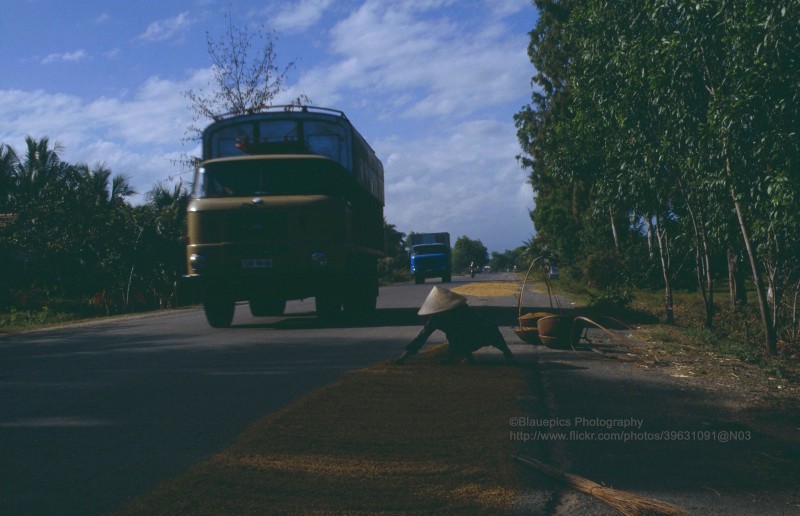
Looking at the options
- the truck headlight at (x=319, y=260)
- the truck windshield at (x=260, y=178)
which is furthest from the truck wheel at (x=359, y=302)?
the truck windshield at (x=260, y=178)

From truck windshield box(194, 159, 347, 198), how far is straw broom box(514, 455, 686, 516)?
355 inches

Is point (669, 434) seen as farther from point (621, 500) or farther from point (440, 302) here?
point (440, 302)

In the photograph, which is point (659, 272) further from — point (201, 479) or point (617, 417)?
point (201, 479)

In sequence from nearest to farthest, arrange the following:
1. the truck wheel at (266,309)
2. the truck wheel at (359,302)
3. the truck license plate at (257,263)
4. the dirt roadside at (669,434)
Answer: the dirt roadside at (669,434)
the truck license plate at (257,263)
the truck wheel at (359,302)
the truck wheel at (266,309)

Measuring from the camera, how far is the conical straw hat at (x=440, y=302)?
781 centimetres

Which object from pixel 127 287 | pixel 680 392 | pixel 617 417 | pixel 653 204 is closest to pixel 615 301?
pixel 653 204

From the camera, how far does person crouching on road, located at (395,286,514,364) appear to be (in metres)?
7.83

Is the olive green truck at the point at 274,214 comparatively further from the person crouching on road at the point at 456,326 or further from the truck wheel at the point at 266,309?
the person crouching on road at the point at 456,326

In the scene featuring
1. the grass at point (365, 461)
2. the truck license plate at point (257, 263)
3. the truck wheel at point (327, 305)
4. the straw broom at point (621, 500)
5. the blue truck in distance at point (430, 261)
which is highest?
the blue truck in distance at point (430, 261)

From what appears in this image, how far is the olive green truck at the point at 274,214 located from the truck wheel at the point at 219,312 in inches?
0.7

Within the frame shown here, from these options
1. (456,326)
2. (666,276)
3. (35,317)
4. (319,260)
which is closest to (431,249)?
(35,317)

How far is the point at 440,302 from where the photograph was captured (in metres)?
7.90

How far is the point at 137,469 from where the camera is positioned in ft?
14.0

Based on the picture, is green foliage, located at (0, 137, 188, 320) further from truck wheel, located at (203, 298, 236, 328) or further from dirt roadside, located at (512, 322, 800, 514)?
dirt roadside, located at (512, 322, 800, 514)
